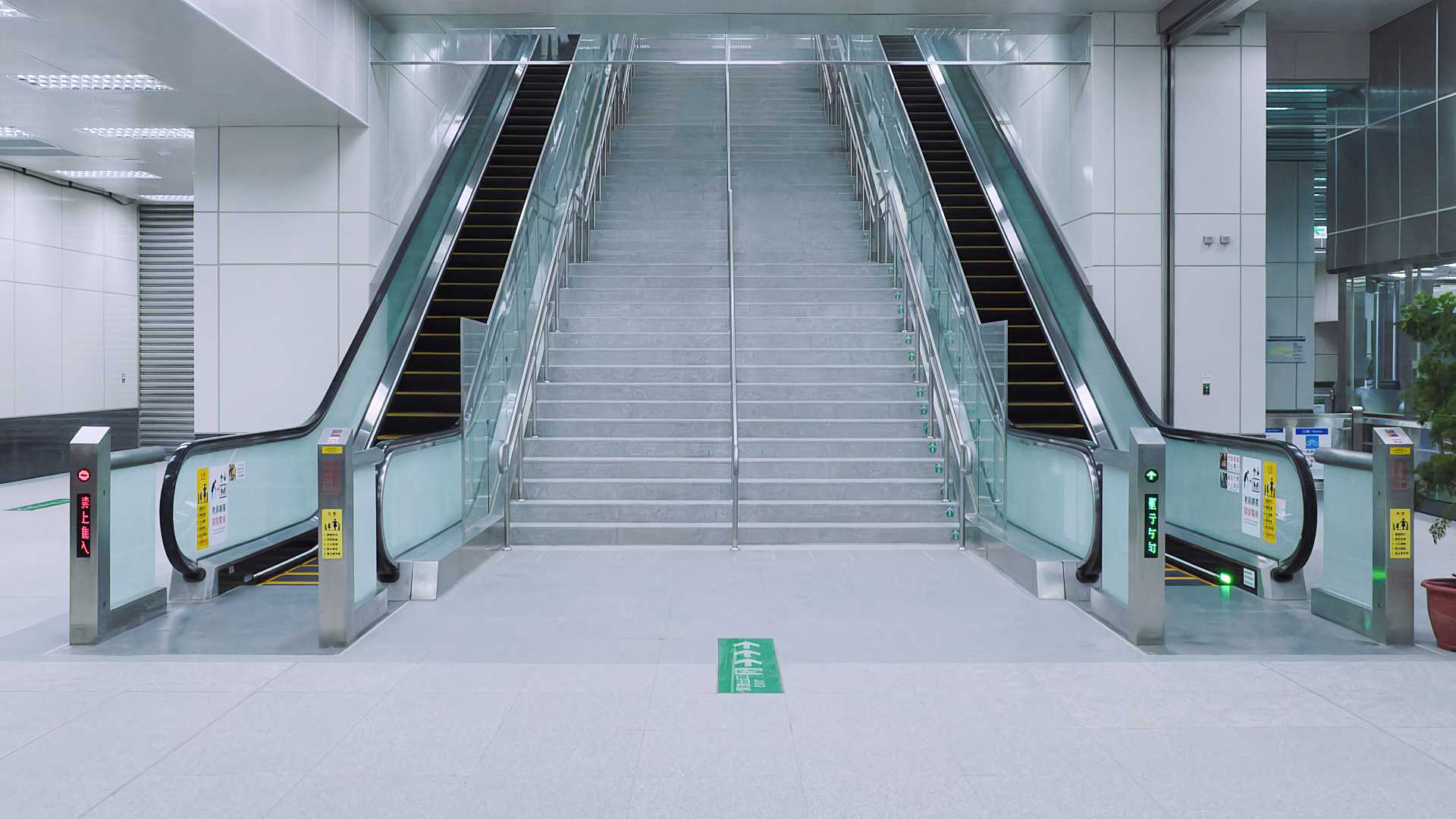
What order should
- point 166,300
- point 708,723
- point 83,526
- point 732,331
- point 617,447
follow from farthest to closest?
1. point 166,300
2. point 732,331
3. point 617,447
4. point 83,526
5. point 708,723

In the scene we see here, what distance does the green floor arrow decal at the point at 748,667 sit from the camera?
4.09 m

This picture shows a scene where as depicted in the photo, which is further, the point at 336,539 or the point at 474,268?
the point at 474,268

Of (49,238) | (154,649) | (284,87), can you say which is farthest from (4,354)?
(154,649)

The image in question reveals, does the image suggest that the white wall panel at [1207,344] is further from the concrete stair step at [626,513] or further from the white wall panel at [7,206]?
the white wall panel at [7,206]

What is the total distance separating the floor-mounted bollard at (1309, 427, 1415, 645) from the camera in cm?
472

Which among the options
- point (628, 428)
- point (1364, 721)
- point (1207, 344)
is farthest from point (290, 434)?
point (1207, 344)

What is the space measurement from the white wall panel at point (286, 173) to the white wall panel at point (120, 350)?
6064 mm

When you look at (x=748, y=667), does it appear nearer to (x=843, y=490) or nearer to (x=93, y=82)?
(x=843, y=490)

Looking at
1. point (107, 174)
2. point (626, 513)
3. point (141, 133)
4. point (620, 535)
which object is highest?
point (107, 174)

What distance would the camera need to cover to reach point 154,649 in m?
4.75

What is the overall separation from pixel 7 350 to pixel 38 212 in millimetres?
1853

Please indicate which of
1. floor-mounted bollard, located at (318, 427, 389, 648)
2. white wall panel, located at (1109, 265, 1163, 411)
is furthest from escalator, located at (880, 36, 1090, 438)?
floor-mounted bollard, located at (318, 427, 389, 648)

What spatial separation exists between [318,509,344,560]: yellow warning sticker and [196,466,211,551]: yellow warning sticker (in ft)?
5.22

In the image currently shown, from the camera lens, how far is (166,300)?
1423cm
